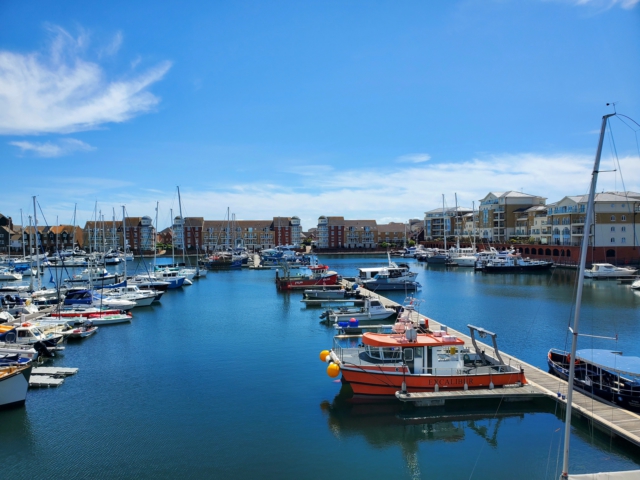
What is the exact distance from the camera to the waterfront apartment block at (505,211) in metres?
107

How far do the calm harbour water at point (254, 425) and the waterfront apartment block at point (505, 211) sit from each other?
7886 cm

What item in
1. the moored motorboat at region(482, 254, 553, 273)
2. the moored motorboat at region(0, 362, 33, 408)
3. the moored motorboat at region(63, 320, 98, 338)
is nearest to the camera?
the moored motorboat at region(0, 362, 33, 408)

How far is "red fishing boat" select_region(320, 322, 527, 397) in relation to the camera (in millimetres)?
19547

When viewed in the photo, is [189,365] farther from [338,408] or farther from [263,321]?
[263,321]

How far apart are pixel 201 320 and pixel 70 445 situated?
22.6 m

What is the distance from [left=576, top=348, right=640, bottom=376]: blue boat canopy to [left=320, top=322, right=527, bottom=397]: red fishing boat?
2.73m

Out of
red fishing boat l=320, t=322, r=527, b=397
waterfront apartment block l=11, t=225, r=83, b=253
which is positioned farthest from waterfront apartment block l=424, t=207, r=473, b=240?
red fishing boat l=320, t=322, r=527, b=397

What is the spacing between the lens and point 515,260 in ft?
256

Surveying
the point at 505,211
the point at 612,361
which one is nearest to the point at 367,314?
the point at 612,361

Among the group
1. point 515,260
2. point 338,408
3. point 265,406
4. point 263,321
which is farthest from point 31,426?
point 515,260

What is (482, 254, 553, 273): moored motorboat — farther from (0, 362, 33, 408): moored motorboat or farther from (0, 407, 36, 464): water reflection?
(0, 407, 36, 464): water reflection

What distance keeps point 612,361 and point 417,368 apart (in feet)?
25.0

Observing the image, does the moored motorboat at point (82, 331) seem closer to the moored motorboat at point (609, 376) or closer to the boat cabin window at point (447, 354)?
the boat cabin window at point (447, 354)

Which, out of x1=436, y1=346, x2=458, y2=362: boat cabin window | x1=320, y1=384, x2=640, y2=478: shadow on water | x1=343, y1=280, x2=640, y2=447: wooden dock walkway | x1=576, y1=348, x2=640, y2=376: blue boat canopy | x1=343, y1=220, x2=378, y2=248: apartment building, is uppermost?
x1=343, y1=220, x2=378, y2=248: apartment building
